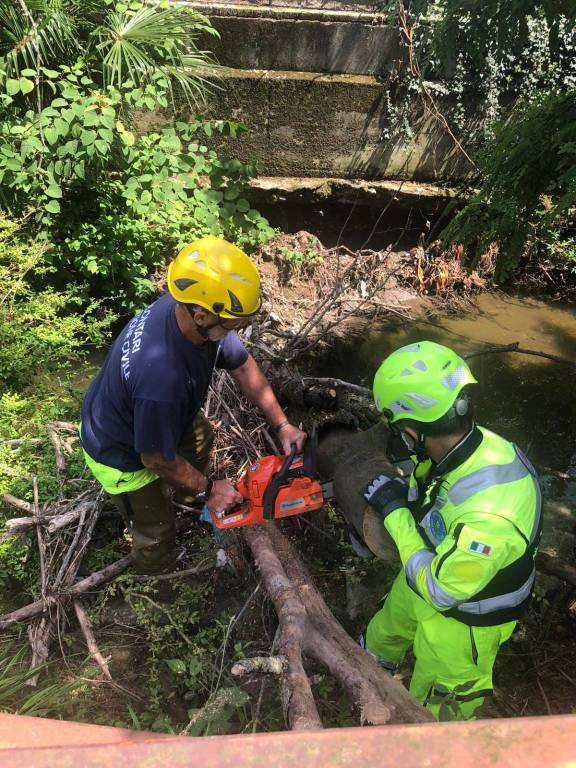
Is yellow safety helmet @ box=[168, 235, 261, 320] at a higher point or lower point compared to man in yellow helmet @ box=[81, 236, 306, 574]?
higher

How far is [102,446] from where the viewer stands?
2713mm

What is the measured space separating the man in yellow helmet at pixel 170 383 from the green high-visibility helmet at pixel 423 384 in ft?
2.53

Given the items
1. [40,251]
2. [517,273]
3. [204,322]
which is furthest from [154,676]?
[517,273]

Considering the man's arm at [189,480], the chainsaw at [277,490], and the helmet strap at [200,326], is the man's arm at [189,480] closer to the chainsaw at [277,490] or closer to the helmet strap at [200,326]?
the chainsaw at [277,490]

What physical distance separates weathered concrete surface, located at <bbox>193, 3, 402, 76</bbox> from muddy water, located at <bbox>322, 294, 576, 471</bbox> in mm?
3093

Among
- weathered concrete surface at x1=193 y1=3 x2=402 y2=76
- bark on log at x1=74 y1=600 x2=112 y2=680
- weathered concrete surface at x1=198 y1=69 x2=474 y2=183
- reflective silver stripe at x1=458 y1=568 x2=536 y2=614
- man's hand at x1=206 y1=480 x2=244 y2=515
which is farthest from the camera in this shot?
weathered concrete surface at x1=198 y1=69 x2=474 y2=183

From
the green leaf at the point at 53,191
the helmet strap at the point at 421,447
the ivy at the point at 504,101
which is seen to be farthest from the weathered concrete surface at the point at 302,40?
the helmet strap at the point at 421,447

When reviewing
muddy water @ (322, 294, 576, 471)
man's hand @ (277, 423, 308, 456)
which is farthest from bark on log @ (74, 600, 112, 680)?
muddy water @ (322, 294, 576, 471)

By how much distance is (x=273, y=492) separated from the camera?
8.54ft

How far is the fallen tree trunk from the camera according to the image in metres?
2.01

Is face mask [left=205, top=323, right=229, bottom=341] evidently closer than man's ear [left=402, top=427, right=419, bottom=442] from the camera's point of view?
No

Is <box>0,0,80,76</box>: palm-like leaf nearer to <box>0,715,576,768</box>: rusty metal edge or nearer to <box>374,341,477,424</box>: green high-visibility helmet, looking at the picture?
<box>374,341,477,424</box>: green high-visibility helmet

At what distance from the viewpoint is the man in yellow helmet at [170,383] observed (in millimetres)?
2309

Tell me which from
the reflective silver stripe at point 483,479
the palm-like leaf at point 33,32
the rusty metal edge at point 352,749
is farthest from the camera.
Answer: the palm-like leaf at point 33,32
